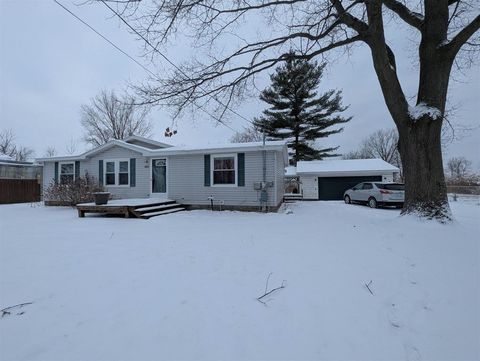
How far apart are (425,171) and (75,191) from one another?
13.6 meters

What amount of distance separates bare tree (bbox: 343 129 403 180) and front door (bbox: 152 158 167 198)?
33.7m

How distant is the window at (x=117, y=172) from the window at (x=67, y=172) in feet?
7.36

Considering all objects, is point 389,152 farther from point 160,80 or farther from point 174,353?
point 174,353

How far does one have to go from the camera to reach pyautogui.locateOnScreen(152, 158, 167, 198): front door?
41.1 feet

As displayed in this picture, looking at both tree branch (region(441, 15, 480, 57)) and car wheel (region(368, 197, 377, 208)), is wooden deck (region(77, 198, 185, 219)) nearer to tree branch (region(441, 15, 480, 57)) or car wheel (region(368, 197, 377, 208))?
car wheel (region(368, 197, 377, 208))

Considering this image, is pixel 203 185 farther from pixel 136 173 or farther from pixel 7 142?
pixel 7 142

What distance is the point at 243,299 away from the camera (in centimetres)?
298

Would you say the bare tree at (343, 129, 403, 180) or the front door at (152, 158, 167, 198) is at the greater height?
the bare tree at (343, 129, 403, 180)

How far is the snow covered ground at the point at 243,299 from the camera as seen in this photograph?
218 cm

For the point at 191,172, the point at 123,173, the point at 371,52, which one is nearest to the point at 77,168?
the point at 123,173

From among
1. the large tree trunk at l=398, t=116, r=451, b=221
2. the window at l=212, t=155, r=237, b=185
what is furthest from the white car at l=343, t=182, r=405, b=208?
the window at l=212, t=155, r=237, b=185

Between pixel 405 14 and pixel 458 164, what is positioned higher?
pixel 405 14

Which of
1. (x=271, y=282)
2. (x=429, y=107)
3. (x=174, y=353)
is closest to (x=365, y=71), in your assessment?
(x=429, y=107)

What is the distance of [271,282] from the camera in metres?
3.44
